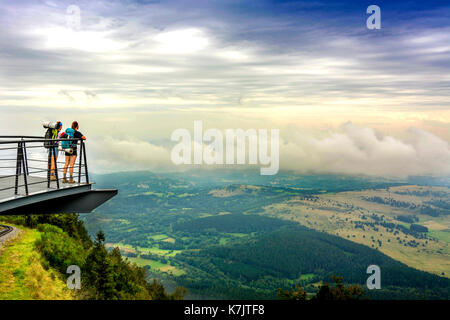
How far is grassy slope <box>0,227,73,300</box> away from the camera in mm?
14172

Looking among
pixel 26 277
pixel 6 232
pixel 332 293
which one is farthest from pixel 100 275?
pixel 332 293

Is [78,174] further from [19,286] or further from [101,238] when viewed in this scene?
[101,238]

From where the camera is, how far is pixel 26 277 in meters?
15.1

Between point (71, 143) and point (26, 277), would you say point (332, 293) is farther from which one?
point (71, 143)

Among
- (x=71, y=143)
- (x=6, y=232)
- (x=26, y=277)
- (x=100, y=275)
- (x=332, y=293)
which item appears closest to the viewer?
(x=71, y=143)

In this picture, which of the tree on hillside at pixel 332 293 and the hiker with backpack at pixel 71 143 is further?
the tree on hillside at pixel 332 293

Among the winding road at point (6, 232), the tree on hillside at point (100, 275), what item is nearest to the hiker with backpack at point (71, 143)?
the winding road at point (6, 232)

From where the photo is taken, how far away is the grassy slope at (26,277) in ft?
46.5

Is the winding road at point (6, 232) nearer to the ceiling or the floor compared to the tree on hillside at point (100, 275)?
nearer to the ceiling

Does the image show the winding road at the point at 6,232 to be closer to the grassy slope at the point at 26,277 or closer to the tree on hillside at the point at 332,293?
the grassy slope at the point at 26,277

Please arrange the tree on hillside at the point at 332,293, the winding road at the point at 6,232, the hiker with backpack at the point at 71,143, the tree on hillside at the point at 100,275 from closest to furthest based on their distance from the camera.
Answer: the hiker with backpack at the point at 71,143, the winding road at the point at 6,232, the tree on hillside at the point at 100,275, the tree on hillside at the point at 332,293
